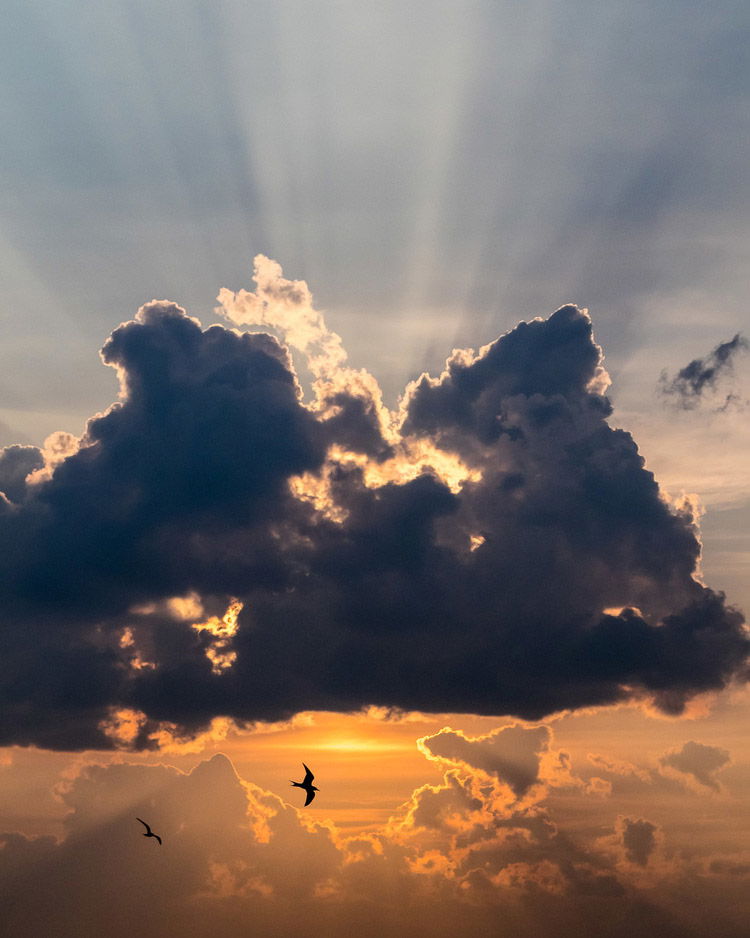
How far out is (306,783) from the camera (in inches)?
6024
